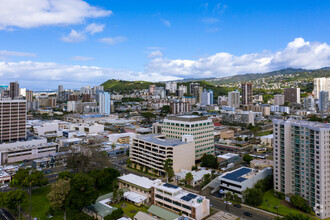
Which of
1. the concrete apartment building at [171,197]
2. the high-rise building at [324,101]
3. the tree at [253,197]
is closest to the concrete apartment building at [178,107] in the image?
the high-rise building at [324,101]

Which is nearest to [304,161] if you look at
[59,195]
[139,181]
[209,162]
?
[209,162]

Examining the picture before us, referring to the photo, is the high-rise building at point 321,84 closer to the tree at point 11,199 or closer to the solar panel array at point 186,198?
the solar panel array at point 186,198

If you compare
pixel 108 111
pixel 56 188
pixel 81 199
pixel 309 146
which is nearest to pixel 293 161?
pixel 309 146

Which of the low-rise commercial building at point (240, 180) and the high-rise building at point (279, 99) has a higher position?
the high-rise building at point (279, 99)

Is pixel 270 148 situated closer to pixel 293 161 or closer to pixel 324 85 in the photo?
pixel 293 161

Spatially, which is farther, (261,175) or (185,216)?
(261,175)

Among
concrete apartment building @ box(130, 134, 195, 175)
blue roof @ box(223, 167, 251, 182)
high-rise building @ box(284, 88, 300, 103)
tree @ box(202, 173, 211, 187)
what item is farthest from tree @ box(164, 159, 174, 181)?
high-rise building @ box(284, 88, 300, 103)
